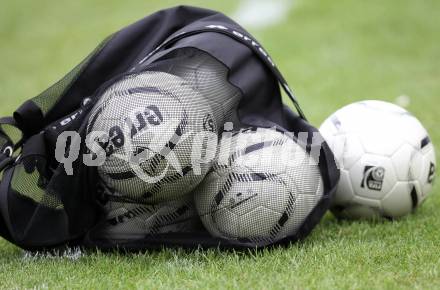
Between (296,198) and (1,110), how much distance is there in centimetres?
492

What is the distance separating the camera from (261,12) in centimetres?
995

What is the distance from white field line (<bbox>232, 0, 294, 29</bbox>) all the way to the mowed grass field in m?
0.18

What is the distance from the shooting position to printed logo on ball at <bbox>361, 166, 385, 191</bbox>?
3.13 meters

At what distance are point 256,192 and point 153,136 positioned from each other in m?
0.50

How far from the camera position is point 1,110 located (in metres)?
6.79

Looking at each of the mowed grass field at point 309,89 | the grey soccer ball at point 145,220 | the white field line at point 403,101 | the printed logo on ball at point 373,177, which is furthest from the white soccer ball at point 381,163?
the white field line at point 403,101

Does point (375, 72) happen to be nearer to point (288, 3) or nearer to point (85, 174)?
point (288, 3)

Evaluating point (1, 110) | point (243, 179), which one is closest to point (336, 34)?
point (1, 110)

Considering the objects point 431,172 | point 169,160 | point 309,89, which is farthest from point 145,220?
point 309,89

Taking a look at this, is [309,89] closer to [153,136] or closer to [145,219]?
[145,219]

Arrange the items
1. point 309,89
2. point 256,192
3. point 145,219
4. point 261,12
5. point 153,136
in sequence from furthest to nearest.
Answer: point 261,12 < point 309,89 < point 145,219 < point 256,192 < point 153,136

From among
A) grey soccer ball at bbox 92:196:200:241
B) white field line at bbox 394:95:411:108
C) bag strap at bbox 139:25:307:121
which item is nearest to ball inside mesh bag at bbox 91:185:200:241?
grey soccer ball at bbox 92:196:200:241

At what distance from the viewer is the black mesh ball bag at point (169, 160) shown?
2523mm

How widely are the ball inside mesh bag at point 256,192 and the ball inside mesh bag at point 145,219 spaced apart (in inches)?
3.6
